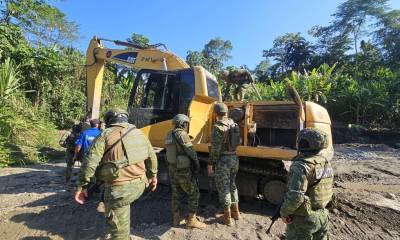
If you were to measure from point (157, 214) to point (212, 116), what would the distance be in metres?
1.94

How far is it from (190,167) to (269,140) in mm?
1759

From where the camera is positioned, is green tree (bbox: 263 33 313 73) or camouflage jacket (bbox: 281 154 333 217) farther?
green tree (bbox: 263 33 313 73)

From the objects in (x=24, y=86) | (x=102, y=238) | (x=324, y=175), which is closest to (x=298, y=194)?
(x=324, y=175)

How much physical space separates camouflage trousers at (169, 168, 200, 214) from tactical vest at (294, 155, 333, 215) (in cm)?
221

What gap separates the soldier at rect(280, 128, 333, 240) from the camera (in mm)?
3018

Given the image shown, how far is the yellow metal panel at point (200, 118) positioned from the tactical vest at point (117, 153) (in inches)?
96.3

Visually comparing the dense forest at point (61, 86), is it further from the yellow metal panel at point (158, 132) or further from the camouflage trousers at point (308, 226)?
the camouflage trousers at point (308, 226)

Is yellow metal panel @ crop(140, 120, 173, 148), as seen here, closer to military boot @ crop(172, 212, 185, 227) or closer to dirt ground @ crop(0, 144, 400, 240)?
dirt ground @ crop(0, 144, 400, 240)

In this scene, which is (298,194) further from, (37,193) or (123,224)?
(37,193)

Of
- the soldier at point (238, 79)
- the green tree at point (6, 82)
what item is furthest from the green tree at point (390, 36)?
the green tree at point (6, 82)

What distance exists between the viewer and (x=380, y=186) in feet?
26.8

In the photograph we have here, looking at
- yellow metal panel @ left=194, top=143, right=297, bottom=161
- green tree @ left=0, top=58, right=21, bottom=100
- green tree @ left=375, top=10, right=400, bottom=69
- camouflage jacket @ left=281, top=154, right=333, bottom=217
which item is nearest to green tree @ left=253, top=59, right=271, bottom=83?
green tree @ left=375, top=10, right=400, bottom=69

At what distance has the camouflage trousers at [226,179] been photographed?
519 cm

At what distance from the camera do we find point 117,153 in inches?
147
